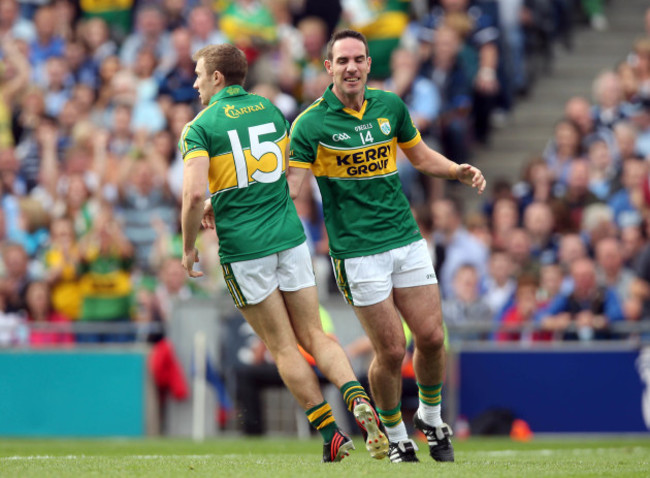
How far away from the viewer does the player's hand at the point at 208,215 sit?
25.6ft

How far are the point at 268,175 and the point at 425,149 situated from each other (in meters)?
1.22

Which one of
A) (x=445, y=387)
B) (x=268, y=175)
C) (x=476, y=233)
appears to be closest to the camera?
(x=268, y=175)

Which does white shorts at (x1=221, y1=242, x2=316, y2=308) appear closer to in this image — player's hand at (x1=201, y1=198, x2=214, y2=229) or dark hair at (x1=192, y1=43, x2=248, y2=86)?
player's hand at (x1=201, y1=198, x2=214, y2=229)

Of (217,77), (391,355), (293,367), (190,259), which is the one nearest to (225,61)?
(217,77)

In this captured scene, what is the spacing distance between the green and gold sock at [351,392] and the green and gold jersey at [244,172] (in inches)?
36.1

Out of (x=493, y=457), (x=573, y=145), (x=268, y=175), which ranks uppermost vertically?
(x=268, y=175)

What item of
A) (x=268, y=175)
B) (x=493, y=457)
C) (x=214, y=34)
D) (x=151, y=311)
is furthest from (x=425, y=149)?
(x=214, y=34)

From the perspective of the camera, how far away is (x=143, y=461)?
818cm

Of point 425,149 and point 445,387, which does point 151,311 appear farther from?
point 425,149

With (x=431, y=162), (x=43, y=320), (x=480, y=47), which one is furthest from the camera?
(x=480, y=47)

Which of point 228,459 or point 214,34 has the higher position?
point 214,34

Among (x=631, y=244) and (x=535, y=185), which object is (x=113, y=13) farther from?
(x=631, y=244)

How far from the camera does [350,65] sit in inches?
311

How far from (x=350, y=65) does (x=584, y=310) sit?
19.2 feet
